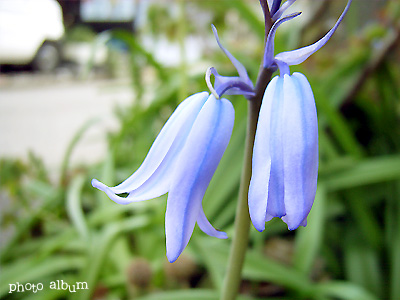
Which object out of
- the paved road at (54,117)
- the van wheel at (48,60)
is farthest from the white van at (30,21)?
the van wheel at (48,60)

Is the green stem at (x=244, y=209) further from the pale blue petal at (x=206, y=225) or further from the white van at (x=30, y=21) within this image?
the white van at (x=30, y=21)

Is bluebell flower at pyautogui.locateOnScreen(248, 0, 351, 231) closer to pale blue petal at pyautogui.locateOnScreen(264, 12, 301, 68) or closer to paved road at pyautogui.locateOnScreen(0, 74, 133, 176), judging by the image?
pale blue petal at pyautogui.locateOnScreen(264, 12, 301, 68)

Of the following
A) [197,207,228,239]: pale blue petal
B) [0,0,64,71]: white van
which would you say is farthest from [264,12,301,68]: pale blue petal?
[0,0,64,71]: white van

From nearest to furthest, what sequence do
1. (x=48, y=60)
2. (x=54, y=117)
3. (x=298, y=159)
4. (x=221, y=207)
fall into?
1. (x=298, y=159)
2. (x=221, y=207)
3. (x=54, y=117)
4. (x=48, y=60)

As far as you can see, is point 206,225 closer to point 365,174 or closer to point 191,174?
point 191,174

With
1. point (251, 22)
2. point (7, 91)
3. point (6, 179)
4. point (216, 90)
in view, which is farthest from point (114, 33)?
point (7, 91)

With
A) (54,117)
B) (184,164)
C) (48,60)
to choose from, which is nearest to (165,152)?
(184,164)

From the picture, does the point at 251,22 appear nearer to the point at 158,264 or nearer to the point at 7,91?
the point at 158,264
